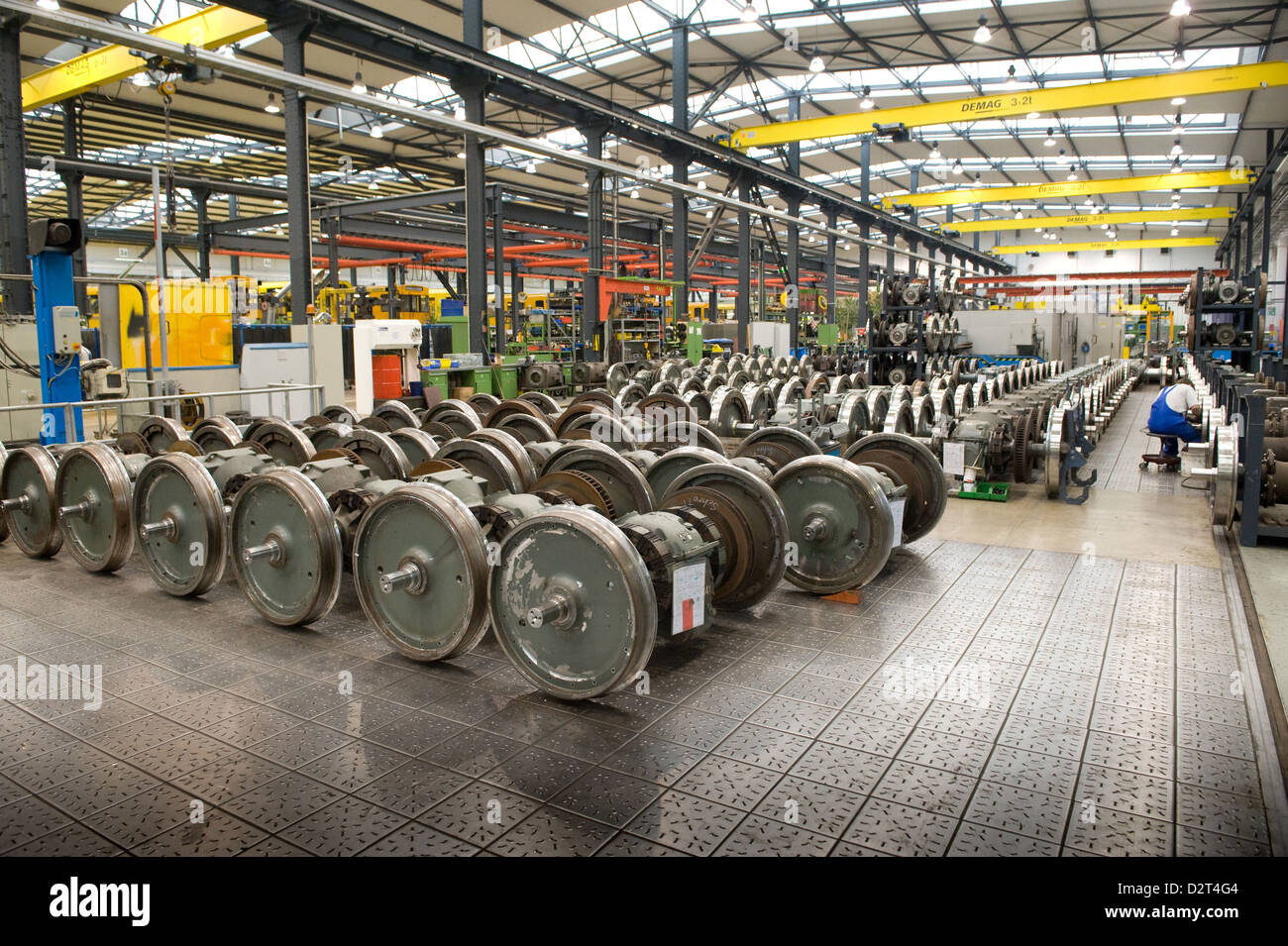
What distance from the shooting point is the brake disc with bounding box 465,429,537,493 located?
5.94 m

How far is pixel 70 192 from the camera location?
15.5 m

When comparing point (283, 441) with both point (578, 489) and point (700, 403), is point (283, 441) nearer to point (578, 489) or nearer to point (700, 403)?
point (578, 489)

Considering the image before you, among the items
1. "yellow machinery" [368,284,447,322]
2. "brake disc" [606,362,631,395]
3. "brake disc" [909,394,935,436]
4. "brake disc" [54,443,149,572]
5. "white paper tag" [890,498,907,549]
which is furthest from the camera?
"yellow machinery" [368,284,447,322]

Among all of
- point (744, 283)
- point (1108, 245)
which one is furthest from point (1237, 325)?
point (1108, 245)

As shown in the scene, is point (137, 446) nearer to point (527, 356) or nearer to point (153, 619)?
point (153, 619)

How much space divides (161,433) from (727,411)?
6.80 m

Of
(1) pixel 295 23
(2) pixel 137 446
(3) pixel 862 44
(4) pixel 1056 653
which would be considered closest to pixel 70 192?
(1) pixel 295 23

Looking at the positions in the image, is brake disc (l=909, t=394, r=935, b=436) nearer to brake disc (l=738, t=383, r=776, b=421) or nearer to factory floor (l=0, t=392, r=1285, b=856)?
brake disc (l=738, t=383, r=776, b=421)

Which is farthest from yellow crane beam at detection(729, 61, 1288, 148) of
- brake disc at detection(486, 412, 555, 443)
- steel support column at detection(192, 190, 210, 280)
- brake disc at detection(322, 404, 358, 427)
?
brake disc at detection(322, 404, 358, 427)

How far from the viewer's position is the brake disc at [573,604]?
3.31 meters

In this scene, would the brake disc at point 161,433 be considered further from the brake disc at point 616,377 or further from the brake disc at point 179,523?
the brake disc at point 616,377

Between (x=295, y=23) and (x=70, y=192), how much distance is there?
812cm

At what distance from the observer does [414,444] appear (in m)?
6.60

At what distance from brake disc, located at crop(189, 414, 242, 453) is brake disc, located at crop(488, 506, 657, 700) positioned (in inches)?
171
